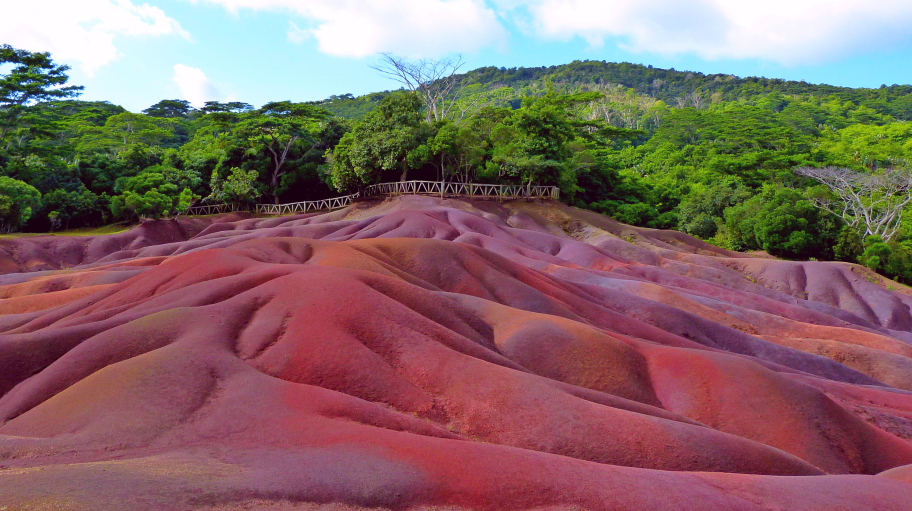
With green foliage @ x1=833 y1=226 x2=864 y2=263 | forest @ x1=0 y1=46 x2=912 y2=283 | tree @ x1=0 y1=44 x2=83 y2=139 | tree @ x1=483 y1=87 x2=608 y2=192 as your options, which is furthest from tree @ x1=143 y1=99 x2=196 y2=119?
green foliage @ x1=833 y1=226 x2=864 y2=263

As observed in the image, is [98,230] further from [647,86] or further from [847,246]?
[647,86]

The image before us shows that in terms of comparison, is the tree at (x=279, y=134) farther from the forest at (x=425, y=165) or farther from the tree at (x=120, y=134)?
the tree at (x=120, y=134)

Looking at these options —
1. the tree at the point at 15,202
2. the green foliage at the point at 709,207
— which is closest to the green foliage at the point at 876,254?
the green foliage at the point at 709,207

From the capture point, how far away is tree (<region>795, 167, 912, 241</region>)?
53719mm

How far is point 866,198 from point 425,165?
1558 inches

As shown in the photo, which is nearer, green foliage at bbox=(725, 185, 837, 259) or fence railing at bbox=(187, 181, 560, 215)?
green foliage at bbox=(725, 185, 837, 259)

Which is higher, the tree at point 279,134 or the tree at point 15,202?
the tree at point 279,134

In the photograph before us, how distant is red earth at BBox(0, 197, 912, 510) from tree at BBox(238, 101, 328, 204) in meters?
41.5

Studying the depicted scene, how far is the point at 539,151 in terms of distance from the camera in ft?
196

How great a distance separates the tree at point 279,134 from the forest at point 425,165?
0.53 feet

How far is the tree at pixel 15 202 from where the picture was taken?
1957 inches

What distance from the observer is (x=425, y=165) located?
59875 millimetres

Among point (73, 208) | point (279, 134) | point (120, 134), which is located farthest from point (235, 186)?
point (120, 134)

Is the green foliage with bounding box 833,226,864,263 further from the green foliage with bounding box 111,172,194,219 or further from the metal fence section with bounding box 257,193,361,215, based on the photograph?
the green foliage with bounding box 111,172,194,219
